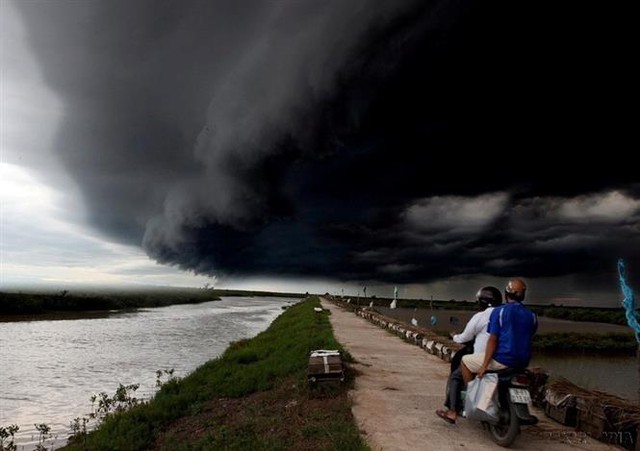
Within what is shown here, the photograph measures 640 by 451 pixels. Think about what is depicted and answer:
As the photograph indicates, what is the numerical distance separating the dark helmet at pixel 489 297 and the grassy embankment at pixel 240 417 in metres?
2.61

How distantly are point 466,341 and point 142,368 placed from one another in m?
15.7

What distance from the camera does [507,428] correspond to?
605cm

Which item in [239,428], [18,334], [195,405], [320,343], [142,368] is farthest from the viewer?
[18,334]

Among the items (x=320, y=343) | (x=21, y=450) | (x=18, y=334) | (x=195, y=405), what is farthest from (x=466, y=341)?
(x=18, y=334)

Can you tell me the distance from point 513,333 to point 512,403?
91cm

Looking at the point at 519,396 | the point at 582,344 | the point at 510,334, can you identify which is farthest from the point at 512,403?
the point at 582,344

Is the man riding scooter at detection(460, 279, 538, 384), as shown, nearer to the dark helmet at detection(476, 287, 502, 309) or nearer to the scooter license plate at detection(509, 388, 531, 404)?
the scooter license plate at detection(509, 388, 531, 404)

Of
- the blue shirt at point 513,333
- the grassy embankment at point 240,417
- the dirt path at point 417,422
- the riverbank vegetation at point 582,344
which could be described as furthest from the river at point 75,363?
the riverbank vegetation at point 582,344

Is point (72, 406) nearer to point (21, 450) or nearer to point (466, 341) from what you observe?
point (21, 450)

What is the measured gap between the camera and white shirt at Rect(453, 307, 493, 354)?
6.25m

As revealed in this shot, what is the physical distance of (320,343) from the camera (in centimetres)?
1612

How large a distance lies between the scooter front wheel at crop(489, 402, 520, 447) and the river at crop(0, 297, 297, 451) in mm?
8649

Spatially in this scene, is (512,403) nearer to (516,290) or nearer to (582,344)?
(516,290)

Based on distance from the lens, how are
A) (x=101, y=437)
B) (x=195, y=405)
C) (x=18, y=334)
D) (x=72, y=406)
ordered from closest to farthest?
(x=101, y=437) → (x=195, y=405) → (x=72, y=406) → (x=18, y=334)
